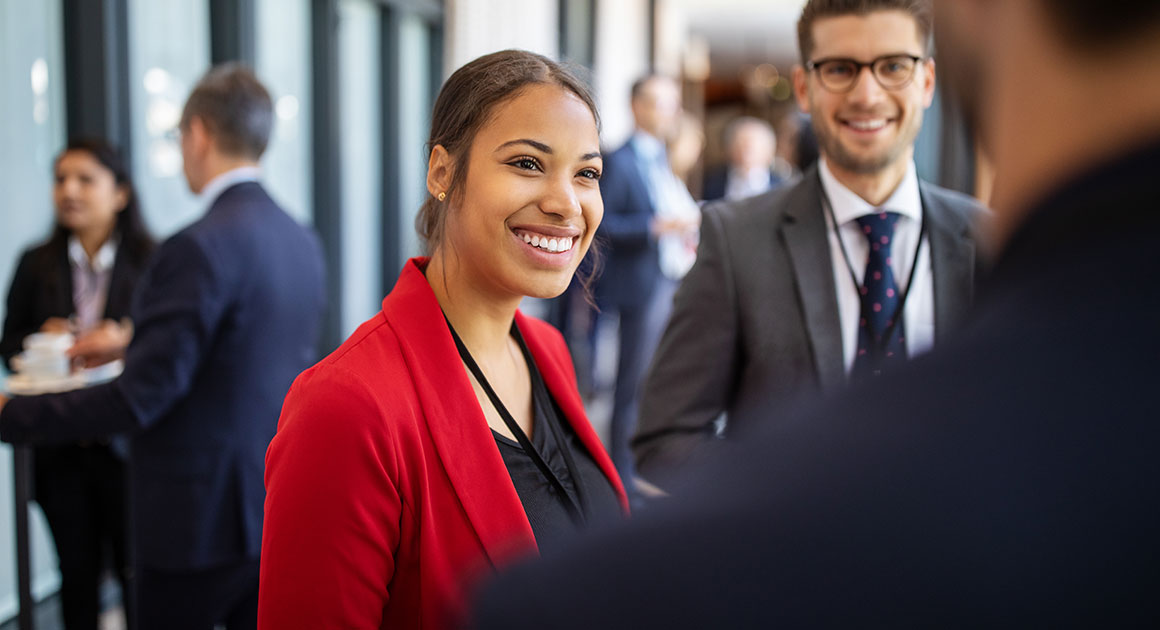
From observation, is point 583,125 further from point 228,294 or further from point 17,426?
point 17,426

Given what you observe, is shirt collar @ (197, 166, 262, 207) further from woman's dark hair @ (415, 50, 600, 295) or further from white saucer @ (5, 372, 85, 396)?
woman's dark hair @ (415, 50, 600, 295)

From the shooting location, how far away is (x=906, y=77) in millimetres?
1692

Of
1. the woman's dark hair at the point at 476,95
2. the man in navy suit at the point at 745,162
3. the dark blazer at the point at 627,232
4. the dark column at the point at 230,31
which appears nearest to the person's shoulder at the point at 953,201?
the woman's dark hair at the point at 476,95

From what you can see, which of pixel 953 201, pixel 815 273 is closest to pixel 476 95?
pixel 815 273

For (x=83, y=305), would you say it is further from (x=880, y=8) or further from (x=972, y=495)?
(x=972, y=495)

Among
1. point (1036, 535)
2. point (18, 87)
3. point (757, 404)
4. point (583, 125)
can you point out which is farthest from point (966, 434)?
point (18, 87)

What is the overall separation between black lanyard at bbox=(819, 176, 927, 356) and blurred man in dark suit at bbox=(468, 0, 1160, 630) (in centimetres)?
124

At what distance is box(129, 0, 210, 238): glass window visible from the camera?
3.58 metres

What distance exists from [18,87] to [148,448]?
1507mm

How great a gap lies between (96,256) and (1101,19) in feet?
10.3

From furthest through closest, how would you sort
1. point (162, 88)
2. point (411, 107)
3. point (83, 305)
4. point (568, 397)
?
1. point (411, 107)
2. point (162, 88)
3. point (83, 305)
4. point (568, 397)

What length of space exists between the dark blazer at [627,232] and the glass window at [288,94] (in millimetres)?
1659

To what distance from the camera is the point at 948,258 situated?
1688mm

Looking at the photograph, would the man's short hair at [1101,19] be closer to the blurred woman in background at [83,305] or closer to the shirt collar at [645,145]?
the blurred woman in background at [83,305]
